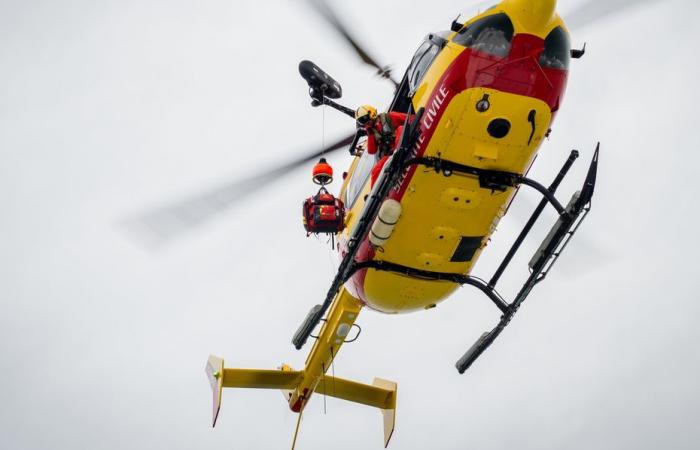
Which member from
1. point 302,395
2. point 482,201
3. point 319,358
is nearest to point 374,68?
point 482,201

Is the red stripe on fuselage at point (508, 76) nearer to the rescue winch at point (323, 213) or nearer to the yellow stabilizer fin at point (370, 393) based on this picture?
the rescue winch at point (323, 213)

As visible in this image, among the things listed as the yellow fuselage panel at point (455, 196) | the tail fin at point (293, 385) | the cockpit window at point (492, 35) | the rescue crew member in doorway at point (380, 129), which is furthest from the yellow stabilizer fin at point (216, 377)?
the cockpit window at point (492, 35)

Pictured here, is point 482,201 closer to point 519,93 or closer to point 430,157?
point 430,157

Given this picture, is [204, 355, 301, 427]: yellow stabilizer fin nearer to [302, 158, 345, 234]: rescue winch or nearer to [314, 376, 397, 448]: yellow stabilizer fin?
[314, 376, 397, 448]: yellow stabilizer fin

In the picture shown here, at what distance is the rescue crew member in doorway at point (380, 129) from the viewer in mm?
8648

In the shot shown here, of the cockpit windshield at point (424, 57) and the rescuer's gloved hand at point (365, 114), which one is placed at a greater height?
the cockpit windshield at point (424, 57)

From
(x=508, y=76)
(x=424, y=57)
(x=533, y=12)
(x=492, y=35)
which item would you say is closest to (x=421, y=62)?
(x=424, y=57)

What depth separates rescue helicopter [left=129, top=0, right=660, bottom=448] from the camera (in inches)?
299

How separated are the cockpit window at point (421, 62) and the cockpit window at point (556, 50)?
137 centimetres

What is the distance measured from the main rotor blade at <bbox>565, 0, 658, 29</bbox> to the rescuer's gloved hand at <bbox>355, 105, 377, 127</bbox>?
2.60m

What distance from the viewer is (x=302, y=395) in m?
12.9

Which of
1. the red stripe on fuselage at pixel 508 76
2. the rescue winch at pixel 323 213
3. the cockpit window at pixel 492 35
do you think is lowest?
the rescue winch at pixel 323 213

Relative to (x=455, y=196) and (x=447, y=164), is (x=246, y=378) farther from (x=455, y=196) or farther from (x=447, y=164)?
(x=447, y=164)

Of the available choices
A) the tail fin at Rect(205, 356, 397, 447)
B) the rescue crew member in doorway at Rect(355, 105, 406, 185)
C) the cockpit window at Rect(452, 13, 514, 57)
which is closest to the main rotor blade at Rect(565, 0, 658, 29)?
the cockpit window at Rect(452, 13, 514, 57)
